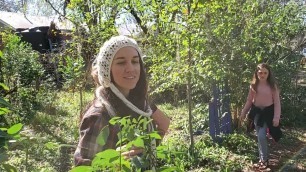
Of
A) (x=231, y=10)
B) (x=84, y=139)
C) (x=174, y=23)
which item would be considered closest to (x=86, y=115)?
(x=84, y=139)

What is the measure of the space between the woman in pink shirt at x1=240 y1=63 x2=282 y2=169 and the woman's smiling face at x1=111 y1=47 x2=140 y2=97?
4.77 metres

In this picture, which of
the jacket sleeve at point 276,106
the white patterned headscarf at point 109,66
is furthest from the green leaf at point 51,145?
the jacket sleeve at point 276,106

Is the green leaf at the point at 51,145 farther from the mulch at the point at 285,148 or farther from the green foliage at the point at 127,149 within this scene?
the mulch at the point at 285,148

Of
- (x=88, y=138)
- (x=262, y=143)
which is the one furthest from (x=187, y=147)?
(x=88, y=138)

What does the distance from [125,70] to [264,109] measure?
487 centimetres

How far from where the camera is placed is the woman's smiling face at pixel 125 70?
6.03 ft

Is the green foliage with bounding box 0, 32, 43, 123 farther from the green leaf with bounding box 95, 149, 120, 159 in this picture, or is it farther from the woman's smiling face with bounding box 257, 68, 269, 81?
the green leaf with bounding box 95, 149, 120, 159

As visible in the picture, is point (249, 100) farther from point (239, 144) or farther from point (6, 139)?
point (6, 139)

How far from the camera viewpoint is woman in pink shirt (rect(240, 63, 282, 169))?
6.30 metres

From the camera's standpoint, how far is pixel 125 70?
1.84 meters

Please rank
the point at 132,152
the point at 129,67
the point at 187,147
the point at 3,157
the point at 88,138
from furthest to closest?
the point at 187,147 → the point at 129,67 → the point at 88,138 → the point at 132,152 → the point at 3,157

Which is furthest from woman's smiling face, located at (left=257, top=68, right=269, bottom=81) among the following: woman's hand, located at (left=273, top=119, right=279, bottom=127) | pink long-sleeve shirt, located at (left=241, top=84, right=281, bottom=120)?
woman's hand, located at (left=273, top=119, right=279, bottom=127)

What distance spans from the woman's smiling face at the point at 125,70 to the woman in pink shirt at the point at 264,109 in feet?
15.7

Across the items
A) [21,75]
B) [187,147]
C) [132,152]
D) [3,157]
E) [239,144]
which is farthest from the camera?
[21,75]
